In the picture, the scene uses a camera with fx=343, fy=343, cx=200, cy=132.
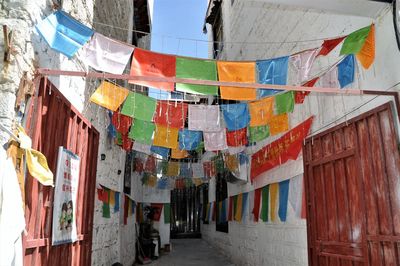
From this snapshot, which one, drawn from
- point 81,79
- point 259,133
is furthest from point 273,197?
point 81,79

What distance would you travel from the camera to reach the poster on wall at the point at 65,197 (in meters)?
3.94

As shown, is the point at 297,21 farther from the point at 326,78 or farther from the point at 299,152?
the point at 299,152

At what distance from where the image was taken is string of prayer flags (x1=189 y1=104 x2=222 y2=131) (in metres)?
7.04

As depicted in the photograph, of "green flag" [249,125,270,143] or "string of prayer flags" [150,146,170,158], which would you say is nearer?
"green flag" [249,125,270,143]

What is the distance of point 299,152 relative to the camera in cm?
671

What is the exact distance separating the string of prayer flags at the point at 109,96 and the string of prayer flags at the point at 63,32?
1.75m

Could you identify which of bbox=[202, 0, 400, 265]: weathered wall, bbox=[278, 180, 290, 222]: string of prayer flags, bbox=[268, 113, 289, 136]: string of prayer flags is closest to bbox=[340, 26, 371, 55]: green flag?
bbox=[202, 0, 400, 265]: weathered wall

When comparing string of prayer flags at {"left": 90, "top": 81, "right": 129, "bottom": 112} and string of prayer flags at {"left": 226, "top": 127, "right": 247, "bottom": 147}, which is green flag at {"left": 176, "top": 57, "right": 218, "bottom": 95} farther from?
string of prayer flags at {"left": 226, "top": 127, "right": 247, "bottom": 147}

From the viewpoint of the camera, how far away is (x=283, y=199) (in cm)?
755

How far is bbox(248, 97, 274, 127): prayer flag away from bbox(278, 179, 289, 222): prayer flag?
63.2 inches

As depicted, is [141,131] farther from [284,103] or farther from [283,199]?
[283,199]

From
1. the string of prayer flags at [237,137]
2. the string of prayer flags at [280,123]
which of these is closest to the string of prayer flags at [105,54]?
the string of prayer flags at [280,123]

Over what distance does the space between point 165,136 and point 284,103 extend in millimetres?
2705

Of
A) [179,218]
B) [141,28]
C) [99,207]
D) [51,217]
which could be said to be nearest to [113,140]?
[99,207]
